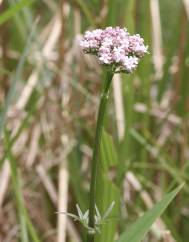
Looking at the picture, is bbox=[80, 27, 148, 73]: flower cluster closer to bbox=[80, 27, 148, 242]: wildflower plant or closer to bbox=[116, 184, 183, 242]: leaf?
bbox=[80, 27, 148, 242]: wildflower plant

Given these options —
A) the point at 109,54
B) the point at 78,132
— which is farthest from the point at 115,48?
the point at 78,132

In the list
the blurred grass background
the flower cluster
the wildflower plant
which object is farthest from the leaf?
the blurred grass background

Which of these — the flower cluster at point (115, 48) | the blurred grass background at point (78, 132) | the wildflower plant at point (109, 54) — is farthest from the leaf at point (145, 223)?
the blurred grass background at point (78, 132)

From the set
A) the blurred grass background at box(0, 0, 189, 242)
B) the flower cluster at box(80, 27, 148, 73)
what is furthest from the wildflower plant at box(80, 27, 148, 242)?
the blurred grass background at box(0, 0, 189, 242)

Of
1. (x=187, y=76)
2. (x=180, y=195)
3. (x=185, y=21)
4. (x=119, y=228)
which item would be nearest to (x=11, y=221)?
(x=119, y=228)

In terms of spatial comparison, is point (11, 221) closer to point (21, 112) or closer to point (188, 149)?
point (21, 112)

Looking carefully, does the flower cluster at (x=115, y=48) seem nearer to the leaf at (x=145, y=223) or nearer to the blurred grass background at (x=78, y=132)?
the leaf at (x=145, y=223)

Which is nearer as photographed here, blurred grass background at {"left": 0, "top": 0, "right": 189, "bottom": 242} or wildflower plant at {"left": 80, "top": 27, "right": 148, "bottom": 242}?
wildflower plant at {"left": 80, "top": 27, "right": 148, "bottom": 242}

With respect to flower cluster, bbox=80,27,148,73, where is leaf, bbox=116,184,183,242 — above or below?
below
